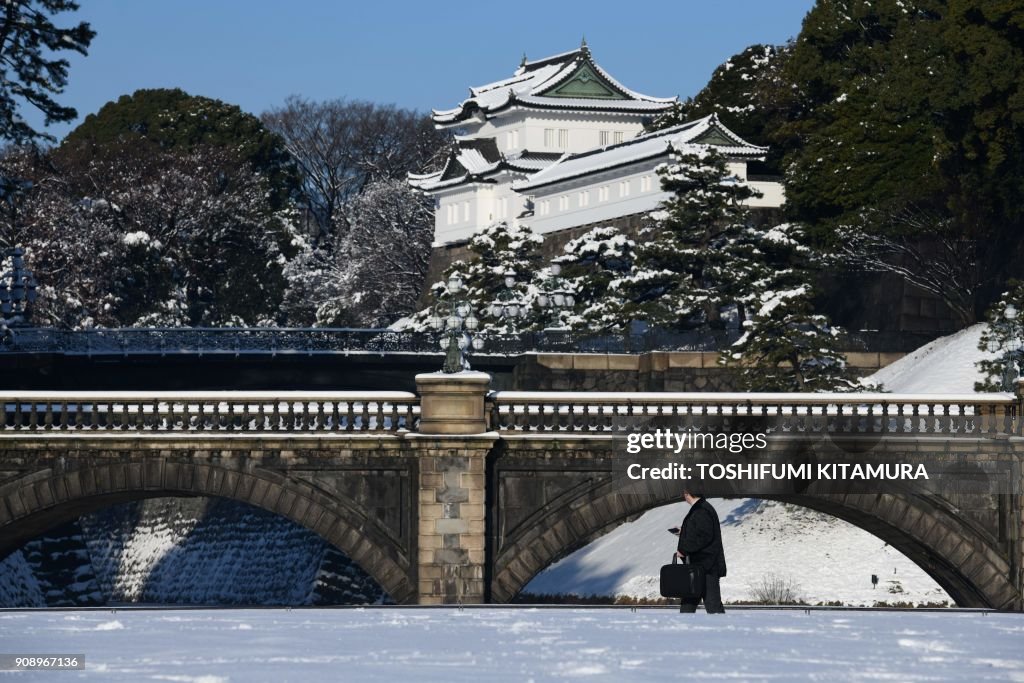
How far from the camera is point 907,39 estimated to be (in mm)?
79062

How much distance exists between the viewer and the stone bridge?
134 ft

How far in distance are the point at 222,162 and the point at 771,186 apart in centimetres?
3413

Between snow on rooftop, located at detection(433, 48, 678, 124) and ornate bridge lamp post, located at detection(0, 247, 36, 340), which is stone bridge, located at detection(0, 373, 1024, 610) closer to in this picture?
ornate bridge lamp post, located at detection(0, 247, 36, 340)

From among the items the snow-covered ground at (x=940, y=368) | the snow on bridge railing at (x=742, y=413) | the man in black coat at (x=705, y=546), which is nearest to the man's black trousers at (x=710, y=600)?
the man in black coat at (x=705, y=546)

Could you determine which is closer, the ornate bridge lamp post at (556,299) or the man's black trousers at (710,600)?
the man's black trousers at (710,600)

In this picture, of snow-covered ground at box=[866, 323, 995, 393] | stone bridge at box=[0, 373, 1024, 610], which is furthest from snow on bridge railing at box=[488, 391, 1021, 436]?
snow-covered ground at box=[866, 323, 995, 393]

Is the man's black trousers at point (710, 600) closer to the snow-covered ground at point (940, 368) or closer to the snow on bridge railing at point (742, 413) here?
the snow on bridge railing at point (742, 413)

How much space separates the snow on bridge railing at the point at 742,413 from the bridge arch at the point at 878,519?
131cm

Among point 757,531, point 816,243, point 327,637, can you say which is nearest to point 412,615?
point 327,637

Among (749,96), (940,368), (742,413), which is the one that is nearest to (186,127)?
(749,96)

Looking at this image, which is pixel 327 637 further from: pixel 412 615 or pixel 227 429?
pixel 227 429

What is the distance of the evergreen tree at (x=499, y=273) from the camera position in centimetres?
9088

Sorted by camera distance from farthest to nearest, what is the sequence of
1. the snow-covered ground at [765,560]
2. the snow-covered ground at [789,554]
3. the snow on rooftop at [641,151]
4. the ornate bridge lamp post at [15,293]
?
the snow on rooftop at [641,151]
the ornate bridge lamp post at [15,293]
the snow-covered ground at [789,554]
the snow-covered ground at [765,560]

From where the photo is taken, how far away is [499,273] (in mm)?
94688
